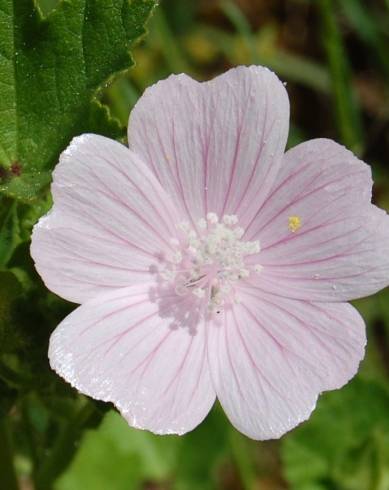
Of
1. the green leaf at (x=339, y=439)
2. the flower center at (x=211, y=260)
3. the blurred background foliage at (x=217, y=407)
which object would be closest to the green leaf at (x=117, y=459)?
the blurred background foliage at (x=217, y=407)

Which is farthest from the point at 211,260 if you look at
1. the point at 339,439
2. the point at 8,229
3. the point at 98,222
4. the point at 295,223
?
the point at 339,439

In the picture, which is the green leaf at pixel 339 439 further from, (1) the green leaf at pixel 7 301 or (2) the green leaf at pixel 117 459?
(1) the green leaf at pixel 7 301

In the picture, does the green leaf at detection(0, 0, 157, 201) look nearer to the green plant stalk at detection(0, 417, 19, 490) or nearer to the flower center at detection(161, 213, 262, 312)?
the flower center at detection(161, 213, 262, 312)

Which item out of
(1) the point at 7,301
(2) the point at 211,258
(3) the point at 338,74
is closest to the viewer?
(1) the point at 7,301

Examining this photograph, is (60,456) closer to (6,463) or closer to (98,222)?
(6,463)

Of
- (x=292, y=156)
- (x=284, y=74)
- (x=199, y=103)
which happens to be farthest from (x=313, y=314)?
(x=284, y=74)

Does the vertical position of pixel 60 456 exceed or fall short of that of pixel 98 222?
it falls short
